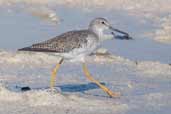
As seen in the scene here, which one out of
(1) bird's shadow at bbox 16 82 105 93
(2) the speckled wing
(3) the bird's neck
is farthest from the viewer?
(3) the bird's neck

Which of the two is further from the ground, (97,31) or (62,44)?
(97,31)

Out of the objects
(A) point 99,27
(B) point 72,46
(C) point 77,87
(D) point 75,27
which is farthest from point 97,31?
(D) point 75,27

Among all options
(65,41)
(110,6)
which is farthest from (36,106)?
(110,6)

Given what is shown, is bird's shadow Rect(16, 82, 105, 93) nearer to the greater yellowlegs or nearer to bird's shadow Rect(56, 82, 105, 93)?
bird's shadow Rect(56, 82, 105, 93)

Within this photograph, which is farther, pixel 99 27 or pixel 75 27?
pixel 75 27

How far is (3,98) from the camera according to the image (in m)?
10.0

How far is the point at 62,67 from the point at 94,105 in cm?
323

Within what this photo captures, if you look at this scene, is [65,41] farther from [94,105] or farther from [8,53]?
[8,53]

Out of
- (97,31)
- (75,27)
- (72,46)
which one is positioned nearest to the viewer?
(72,46)

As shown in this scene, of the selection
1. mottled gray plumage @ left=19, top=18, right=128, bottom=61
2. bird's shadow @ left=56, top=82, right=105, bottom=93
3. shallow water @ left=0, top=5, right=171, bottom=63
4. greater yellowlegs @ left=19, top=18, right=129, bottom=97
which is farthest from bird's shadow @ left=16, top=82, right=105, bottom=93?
shallow water @ left=0, top=5, right=171, bottom=63

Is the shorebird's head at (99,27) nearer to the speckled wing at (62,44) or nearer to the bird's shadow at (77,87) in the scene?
the speckled wing at (62,44)

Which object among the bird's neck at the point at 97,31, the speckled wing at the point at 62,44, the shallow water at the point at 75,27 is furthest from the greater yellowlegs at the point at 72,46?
the shallow water at the point at 75,27

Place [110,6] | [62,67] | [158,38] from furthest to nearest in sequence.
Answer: [110,6] → [158,38] → [62,67]

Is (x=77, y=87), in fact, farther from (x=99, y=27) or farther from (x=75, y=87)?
(x=99, y=27)
